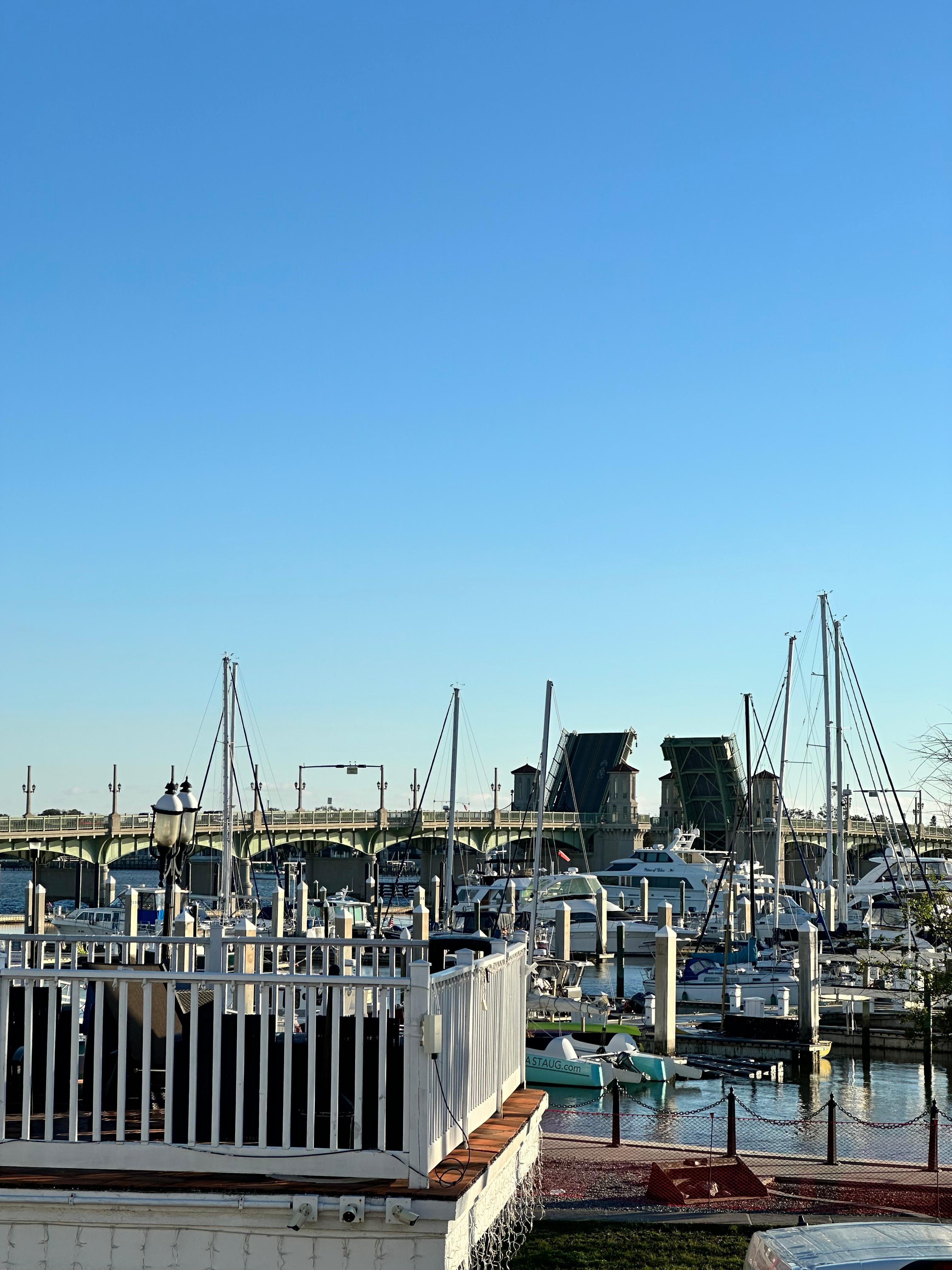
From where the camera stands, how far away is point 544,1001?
3875 centimetres

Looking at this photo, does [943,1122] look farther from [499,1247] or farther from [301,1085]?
[301,1085]

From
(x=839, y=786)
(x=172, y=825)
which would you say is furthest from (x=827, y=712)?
(x=172, y=825)

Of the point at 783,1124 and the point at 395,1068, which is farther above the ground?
the point at 395,1068

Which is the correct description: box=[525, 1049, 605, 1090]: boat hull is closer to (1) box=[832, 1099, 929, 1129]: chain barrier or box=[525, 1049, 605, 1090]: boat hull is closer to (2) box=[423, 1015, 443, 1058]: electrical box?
(1) box=[832, 1099, 929, 1129]: chain barrier

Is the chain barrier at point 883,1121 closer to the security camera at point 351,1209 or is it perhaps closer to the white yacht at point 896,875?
the security camera at point 351,1209

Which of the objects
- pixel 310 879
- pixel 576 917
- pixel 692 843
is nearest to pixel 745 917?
pixel 576 917

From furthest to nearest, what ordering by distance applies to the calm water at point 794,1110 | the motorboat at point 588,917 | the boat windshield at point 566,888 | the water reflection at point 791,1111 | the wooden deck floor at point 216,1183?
1. the boat windshield at point 566,888
2. the motorboat at point 588,917
3. the calm water at point 794,1110
4. the water reflection at point 791,1111
5. the wooden deck floor at point 216,1183

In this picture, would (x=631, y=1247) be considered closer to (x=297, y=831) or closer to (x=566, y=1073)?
(x=566, y=1073)

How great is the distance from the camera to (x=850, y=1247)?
8.66 meters

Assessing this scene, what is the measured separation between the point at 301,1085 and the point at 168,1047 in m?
0.90

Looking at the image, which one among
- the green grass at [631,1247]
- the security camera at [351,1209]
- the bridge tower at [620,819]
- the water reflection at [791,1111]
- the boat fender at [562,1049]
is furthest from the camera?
the bridge tower at [620,819]

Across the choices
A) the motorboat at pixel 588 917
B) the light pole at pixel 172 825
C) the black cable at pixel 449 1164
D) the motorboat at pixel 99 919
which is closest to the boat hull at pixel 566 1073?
the light pole at pixel 172 825

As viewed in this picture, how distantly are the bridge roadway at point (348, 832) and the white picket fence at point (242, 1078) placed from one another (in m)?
71.2

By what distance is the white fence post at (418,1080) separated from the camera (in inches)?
323
